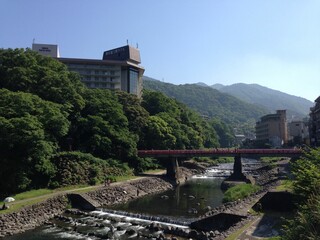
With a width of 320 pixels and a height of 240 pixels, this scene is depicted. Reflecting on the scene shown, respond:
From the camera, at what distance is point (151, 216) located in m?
37.0

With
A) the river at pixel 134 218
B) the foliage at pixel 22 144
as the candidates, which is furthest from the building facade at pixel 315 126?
the foliage at pixel 22 144

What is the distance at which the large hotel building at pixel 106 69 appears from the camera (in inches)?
3944

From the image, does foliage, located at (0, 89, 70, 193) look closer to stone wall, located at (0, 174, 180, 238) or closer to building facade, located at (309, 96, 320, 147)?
A: stone wall, located at (0, 174, 180, 238)

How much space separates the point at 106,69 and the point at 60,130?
55.5 metres

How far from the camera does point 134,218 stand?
3753cm

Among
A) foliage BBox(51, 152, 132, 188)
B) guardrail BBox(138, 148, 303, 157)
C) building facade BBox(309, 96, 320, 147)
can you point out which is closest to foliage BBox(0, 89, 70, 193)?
foliage BBox(51, 152, 132, 188)

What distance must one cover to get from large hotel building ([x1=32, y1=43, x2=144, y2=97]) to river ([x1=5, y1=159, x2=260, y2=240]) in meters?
54.8

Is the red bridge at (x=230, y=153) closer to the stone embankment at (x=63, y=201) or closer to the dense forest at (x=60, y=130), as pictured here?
the dense forest at (x=60, y=130)

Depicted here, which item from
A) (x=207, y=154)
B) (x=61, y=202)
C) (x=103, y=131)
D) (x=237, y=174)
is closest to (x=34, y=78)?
(x=103, y=131)

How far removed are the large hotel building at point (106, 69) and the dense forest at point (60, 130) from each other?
20.0 m

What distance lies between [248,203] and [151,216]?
11.2 meters

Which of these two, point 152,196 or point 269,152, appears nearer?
point 152,196

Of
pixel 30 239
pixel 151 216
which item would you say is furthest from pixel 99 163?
pixel 30 239

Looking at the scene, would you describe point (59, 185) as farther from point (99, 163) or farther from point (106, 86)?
point (106, 86)
